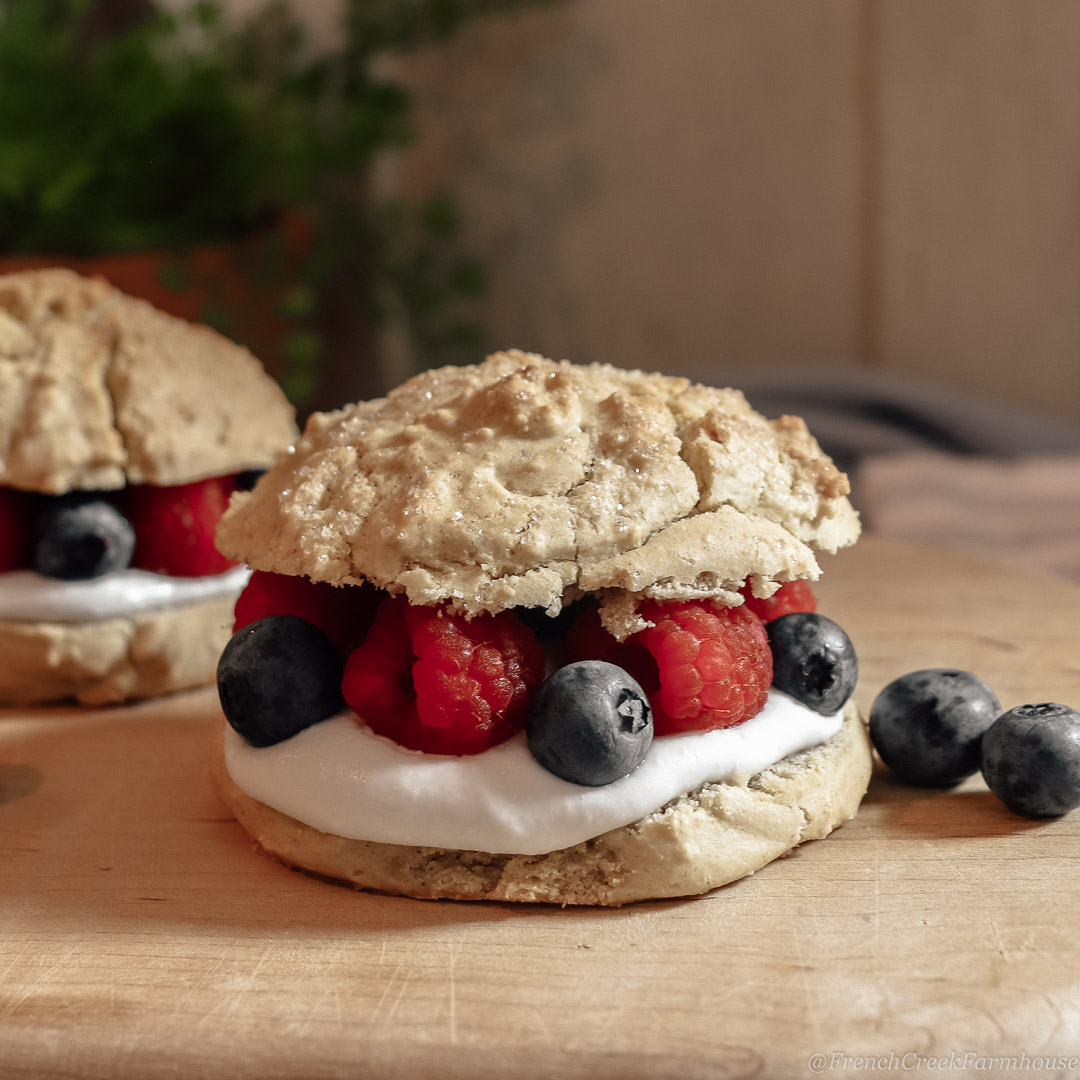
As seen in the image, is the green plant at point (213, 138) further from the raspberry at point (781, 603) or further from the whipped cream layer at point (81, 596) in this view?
the raspberry at point (781, 603)

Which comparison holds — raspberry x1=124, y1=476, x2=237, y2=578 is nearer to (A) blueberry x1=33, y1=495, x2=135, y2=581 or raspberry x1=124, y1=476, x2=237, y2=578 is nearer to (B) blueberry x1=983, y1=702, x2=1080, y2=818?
(A) blueberry x1=33, y1=495, x2=135, y2=581

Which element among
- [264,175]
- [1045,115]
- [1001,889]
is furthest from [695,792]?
[1045,115]

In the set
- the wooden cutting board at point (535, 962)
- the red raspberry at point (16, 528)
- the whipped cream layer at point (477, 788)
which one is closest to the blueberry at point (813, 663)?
the whipped cream layer at point (477, 788)

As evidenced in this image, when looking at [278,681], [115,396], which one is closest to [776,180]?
[115,396]

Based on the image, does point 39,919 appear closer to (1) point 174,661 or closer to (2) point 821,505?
(1) point 174,661

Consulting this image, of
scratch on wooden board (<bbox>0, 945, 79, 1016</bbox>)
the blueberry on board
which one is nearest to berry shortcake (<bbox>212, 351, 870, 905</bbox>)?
the blueberry on board

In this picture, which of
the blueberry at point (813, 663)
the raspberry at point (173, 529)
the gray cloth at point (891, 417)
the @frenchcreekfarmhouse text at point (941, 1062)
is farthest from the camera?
the gray cloth at point (891, 417)
